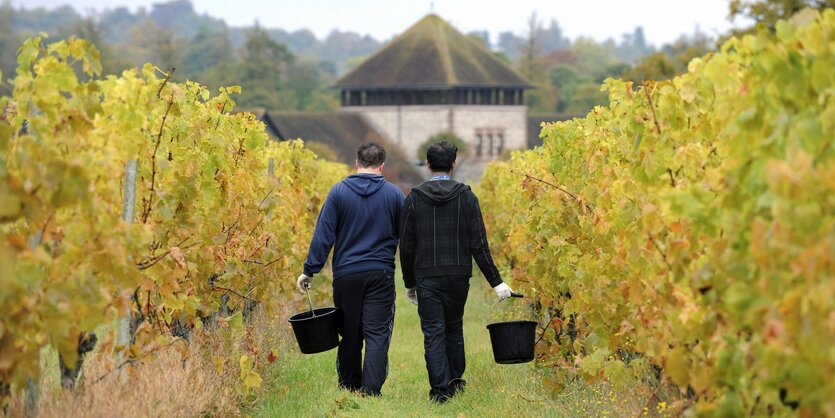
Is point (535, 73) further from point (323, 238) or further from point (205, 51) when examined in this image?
point (323, 238)

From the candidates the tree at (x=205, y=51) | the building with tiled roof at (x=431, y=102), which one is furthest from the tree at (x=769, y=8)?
the tree at (x=205, y=51)

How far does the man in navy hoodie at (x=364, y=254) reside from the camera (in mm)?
7559

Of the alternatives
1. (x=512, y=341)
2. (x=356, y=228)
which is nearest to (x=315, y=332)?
(x=356, y=228)

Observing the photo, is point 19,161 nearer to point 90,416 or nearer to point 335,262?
point 90,416

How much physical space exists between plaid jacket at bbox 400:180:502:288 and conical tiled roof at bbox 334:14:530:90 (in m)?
52.8

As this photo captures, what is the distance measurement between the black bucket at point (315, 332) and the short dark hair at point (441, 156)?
1.19 metres

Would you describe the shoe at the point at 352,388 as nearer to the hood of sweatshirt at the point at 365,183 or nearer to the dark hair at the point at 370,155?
the hood of sweatshirt at the point at 365,183

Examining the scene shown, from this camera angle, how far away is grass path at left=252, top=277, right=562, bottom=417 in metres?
7.32

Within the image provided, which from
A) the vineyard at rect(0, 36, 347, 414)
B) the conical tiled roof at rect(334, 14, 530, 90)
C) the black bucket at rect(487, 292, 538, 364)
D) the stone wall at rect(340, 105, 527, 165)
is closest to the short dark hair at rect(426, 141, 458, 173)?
the black bucket at rect(487, 292, 538, 364)

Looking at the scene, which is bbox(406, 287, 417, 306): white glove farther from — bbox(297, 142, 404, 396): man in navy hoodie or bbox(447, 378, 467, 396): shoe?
bbox(447, 378, 467, 396): shoe

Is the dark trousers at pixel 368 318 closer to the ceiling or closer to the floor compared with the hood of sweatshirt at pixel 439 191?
closer to the floor

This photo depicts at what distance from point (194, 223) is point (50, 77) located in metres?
1.91

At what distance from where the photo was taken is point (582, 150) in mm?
8758

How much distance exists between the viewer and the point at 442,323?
757 cm
